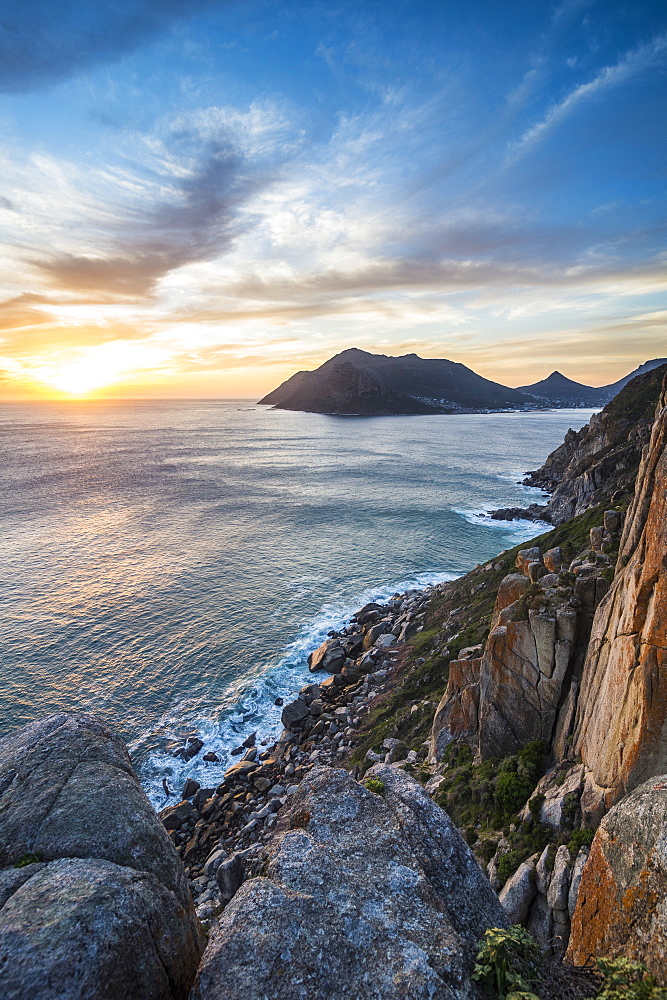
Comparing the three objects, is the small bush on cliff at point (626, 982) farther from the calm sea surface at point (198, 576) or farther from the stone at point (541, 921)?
the calm sea surface at point (198, 576)

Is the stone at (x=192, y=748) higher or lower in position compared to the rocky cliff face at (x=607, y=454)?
lower

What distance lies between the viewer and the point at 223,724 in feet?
113

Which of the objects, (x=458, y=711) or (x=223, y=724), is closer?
(x=458, y=711)

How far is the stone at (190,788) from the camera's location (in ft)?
93.4

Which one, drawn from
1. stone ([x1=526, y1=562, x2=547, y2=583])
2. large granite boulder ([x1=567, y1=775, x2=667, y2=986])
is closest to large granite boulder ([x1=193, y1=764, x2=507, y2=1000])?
large granite boulder ([x1=567, y1=775, x2=667, y2=986])

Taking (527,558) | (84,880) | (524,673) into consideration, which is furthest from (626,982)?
(527,558)

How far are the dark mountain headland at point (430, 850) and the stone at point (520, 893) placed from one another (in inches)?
1.8

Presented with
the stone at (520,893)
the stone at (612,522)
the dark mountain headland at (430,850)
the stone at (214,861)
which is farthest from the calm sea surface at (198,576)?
the stone at (612,522)

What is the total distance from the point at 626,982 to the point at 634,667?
7057mm

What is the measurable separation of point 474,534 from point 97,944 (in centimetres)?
6917

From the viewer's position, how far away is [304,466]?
140 metres

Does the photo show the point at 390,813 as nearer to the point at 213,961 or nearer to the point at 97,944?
the point at 213,961

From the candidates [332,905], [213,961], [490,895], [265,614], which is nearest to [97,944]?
[213,961]

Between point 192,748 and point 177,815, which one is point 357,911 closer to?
point 177,815
